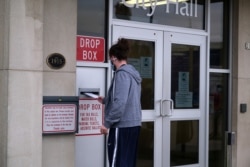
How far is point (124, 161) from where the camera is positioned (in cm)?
485

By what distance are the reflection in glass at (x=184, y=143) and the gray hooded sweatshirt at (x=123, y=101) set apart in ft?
7.01

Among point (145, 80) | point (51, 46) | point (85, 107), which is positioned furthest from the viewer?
point (145, 80)

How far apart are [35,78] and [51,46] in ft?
1.49

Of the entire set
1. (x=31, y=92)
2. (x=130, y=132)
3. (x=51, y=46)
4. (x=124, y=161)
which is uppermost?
(x=51, y=46)

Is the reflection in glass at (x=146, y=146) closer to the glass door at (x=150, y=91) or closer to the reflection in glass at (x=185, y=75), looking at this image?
the glass door at (x=150, y=91)

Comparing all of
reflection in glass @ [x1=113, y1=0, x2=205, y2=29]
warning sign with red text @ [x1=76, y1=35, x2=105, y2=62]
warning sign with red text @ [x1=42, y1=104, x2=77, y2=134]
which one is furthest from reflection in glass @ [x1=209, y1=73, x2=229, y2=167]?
warning sign with red text @ [x1=42, y1=104, x2=77, y2=134]

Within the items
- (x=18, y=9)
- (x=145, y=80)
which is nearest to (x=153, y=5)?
(x=145, y=80)

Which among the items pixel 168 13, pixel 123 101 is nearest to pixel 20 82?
pixel 123 101

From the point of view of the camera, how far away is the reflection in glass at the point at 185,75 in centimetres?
694

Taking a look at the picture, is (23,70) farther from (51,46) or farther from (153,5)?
(153,5)

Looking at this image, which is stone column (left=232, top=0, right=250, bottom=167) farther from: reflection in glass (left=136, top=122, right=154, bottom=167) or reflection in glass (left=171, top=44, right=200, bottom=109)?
reflection in glass (left=136, top=122, right=154, bottom=167)

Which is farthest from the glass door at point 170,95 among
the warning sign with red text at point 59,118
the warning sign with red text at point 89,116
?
the warning sign with red text at point 59,118

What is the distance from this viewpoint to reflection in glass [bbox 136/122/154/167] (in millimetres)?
6586

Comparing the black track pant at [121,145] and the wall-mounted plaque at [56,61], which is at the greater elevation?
the wall-mounted plaque at [56,61]
